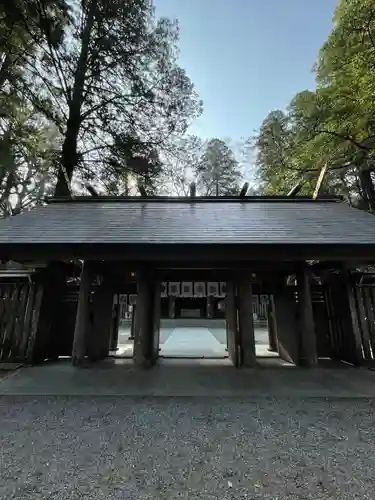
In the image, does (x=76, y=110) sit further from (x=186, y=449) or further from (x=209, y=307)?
(x=209, y=307)

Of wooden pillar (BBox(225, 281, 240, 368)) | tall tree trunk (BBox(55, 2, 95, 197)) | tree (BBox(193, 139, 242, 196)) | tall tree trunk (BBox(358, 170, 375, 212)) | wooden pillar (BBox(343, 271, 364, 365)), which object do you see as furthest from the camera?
tree (BBox(193, 139, 242, 196))

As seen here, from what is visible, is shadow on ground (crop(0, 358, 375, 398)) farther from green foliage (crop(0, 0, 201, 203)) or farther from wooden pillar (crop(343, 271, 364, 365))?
green foliage (crop(0, 0, 201, 203))

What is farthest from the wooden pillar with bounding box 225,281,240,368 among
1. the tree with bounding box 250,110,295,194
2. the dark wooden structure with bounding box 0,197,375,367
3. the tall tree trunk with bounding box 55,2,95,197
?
the tree with bounding box 250,110,295,194

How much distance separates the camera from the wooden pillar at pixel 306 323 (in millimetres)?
5266

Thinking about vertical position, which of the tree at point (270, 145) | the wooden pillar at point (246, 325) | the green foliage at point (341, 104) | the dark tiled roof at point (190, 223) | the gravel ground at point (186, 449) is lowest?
the gravel ground at point (186, 449)

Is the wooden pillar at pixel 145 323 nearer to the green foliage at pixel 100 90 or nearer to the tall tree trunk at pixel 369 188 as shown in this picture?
the green foliage at pixel 100 90

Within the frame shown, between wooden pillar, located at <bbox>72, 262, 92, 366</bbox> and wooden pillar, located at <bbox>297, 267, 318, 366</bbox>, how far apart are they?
412 centimetres

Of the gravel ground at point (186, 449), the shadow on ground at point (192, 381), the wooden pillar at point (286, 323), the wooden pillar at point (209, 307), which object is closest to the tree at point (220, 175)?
the wooden pillar at point (209, 307)

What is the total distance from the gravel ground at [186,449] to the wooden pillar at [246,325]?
1.64 meters

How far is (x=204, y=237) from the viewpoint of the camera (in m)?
4.38

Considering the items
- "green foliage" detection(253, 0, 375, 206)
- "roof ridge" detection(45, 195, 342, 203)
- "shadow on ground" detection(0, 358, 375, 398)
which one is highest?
"green foliage" detection(253, 0, 375, 206)

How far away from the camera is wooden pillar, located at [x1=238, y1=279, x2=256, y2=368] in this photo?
5184 millimetres

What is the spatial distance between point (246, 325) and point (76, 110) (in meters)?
9.23

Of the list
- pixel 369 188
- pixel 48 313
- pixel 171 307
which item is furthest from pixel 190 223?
pixel 171 307
